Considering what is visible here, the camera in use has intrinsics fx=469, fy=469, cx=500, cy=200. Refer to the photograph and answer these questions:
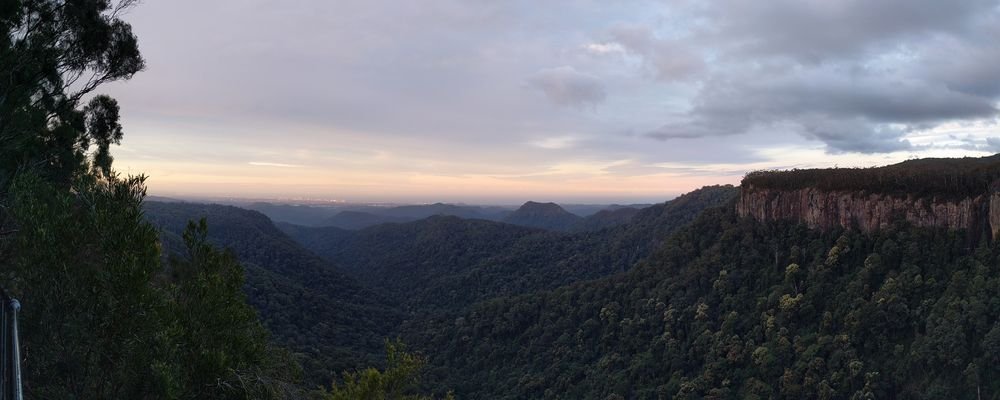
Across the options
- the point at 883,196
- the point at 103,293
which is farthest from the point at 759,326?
the point at 103,293

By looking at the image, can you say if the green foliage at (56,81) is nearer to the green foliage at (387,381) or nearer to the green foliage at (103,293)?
the green foliage at (103,293)

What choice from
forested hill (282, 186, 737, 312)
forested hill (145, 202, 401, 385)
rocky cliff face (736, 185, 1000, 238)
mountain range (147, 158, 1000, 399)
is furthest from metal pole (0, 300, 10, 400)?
forested hill (282, 186, 737, 312)

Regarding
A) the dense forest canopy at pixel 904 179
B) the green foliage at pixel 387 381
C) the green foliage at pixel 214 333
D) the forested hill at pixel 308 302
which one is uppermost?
the dense forest canopy at pixel 904 179

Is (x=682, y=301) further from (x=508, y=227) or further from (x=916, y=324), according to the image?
(x=508, y=227)

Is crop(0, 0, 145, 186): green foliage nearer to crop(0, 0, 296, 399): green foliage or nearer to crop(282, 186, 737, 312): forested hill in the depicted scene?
crop(0, 0, 296, 399): green foliage

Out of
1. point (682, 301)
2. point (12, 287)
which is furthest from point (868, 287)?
point (12, 287)

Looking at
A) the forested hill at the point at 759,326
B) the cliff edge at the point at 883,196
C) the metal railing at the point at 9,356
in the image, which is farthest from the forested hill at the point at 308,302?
the cliff edge at the point at 883,196
